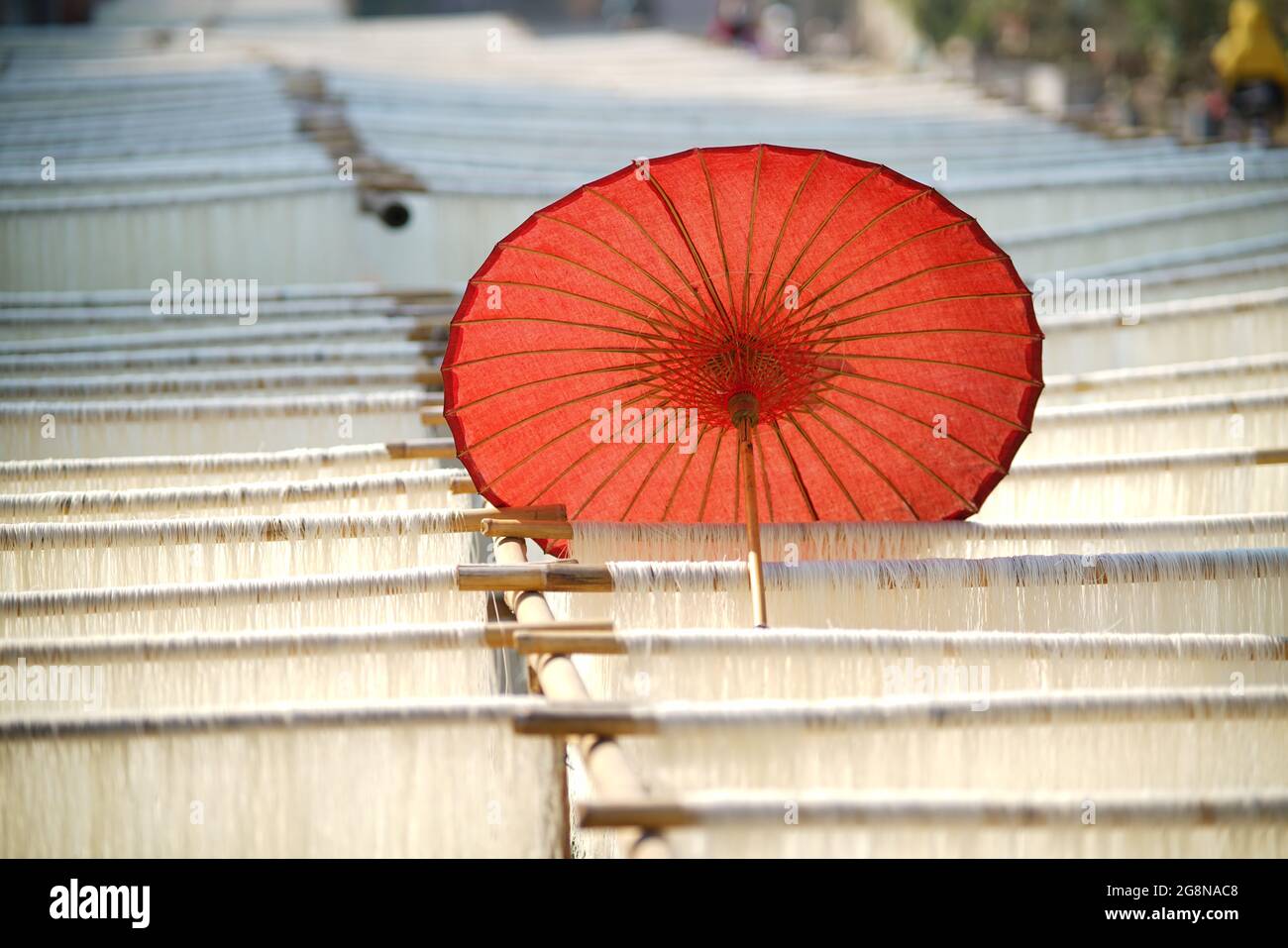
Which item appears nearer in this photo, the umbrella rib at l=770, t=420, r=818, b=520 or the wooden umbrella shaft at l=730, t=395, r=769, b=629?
the wooden umbrella shaft at l=730, t=395, r=769, b=629

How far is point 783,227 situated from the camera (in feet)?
8.91

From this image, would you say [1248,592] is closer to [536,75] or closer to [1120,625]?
[1120,625]

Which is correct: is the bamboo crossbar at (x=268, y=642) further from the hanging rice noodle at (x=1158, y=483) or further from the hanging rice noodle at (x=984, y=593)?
the hanging rice noodle at (x=1158, y=483)

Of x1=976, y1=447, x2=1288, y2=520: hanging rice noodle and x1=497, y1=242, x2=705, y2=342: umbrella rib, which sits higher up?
x1=497, y1=242, x2=705, y2=342: umbrella rib

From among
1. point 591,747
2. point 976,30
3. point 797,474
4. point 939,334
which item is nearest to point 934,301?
point 939,334

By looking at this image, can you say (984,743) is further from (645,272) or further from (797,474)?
(645,272)

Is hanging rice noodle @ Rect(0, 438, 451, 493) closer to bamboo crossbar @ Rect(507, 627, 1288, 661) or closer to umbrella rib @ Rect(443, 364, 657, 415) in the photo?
umbrella rib @ Rect(443, 364, 657, 415)

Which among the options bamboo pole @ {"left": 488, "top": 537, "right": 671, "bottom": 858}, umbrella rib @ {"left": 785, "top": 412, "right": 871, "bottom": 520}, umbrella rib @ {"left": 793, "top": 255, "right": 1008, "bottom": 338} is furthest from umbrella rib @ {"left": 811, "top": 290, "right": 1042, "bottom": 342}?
bamboo pole @ {"left": 488, "top": 537, "right": 671, "bottom": 858}

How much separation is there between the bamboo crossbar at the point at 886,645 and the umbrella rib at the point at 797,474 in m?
0.81

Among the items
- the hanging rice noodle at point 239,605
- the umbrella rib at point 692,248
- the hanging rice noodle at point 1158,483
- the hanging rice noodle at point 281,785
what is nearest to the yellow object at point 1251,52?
the hanging rice noodle at point 1158,483

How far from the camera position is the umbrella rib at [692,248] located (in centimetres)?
268

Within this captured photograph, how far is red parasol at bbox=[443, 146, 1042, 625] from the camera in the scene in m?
2.71

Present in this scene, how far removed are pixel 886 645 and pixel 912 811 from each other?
0.48 m
